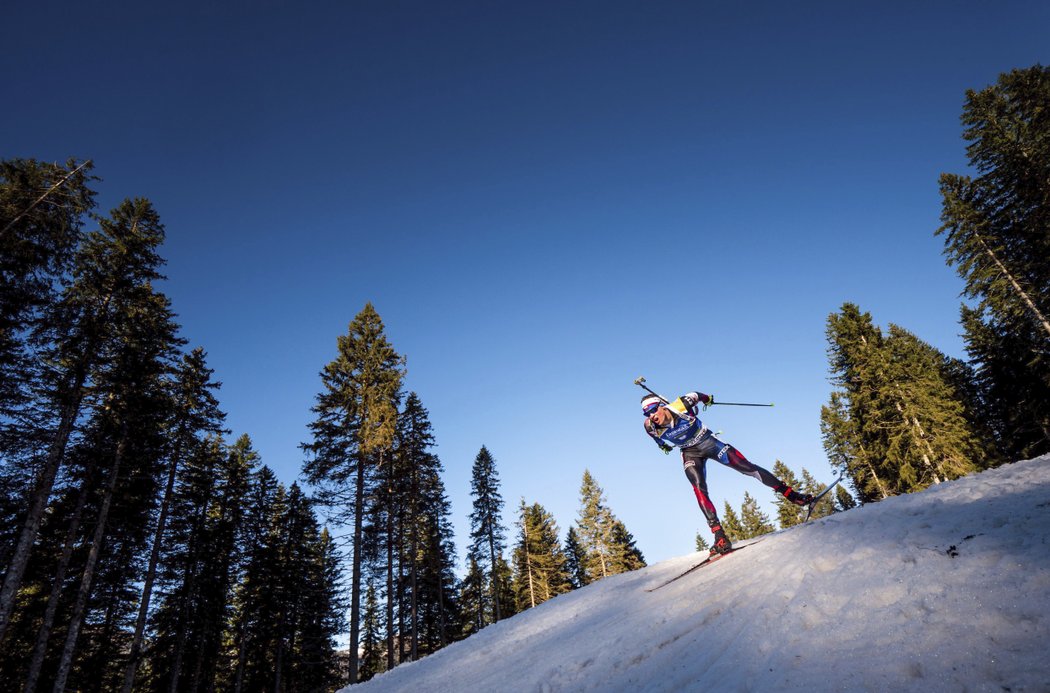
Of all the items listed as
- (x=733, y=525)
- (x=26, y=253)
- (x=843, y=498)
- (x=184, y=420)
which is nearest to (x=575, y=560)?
(x=733, y=525)

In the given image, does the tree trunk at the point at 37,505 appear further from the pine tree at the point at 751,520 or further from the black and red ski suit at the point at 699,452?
the pine tree at the point at 751,520

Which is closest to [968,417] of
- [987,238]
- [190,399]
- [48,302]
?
[987,238]

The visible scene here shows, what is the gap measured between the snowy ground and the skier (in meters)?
1.12

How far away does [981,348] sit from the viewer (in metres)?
32.9

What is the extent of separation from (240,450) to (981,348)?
174 ft

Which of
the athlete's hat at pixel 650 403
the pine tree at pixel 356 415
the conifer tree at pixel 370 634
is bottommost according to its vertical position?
the conifer tree at pixel 370 634

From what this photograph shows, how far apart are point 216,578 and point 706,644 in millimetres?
29793

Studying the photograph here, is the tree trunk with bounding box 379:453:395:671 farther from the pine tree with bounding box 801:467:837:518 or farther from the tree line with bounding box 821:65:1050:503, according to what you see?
the pine tree with bounding box 801:467:837:518

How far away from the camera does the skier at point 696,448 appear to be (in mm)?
7880

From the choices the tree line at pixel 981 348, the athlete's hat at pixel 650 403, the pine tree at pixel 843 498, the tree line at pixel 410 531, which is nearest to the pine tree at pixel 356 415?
the tree line at pixel 410 531

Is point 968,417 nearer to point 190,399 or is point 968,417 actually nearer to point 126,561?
point 190,399

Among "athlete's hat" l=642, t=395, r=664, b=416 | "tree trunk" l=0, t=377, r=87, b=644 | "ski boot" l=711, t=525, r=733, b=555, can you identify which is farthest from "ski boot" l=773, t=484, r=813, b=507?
"tree trunk" l=0, t=377, r=87, b=644

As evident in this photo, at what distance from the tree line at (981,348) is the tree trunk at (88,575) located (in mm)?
34926

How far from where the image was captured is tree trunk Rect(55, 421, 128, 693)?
14086 mm
